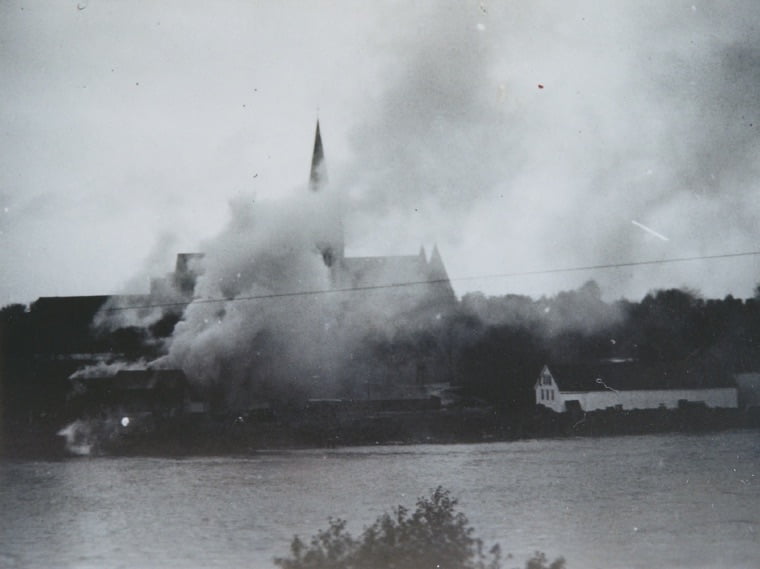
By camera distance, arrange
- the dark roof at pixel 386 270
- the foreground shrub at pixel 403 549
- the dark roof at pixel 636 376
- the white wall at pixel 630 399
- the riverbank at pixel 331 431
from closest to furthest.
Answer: the foreground shrub at pixel 403 549, the riverbank at pixel 331 431, the white wall at pixel 630 399, the dark roof at pixel 636 376, the dark roof at pixel 386 270

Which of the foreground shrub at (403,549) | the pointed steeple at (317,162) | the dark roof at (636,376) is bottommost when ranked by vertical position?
the foreground shrub at (403,549)

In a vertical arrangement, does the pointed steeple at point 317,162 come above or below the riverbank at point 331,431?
above

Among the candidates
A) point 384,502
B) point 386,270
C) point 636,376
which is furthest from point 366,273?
point 384,502

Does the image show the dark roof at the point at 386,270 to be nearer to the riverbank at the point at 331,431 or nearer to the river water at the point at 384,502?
the riverbank at the point at 331,431

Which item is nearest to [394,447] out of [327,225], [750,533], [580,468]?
[580,468]

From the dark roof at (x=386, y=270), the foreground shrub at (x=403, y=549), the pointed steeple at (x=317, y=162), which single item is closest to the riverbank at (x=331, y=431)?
the foreground shrub at (x=403, y=549)

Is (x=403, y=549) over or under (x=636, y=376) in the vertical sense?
under

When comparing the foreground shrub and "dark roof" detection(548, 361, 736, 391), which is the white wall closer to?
"dark roof" detection(548, 361, 736, 391)

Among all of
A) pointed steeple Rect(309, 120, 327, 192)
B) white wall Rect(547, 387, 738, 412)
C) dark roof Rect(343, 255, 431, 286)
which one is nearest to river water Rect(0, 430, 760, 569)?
white wall Rect(547, 387, 738, 412)

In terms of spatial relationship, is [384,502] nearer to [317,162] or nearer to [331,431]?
[331,431]
